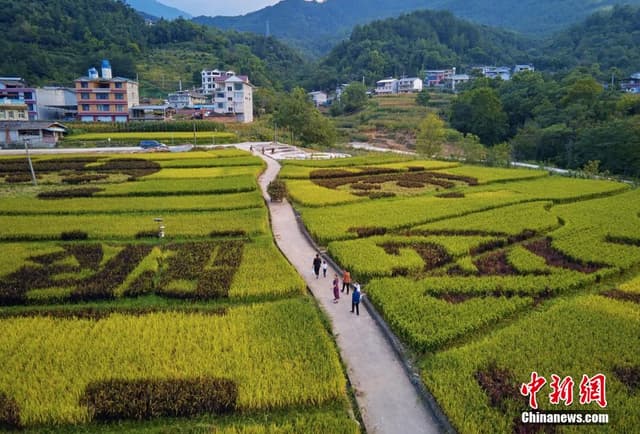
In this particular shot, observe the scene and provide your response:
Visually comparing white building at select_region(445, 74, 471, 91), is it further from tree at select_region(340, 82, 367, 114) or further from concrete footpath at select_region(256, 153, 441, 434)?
concrete footpath at select_region(256, 153, 441, 434)

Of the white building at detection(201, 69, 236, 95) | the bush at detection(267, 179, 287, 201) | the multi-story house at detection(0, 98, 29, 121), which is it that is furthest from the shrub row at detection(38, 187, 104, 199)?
the white building at detection(201, 69, 236, 95)

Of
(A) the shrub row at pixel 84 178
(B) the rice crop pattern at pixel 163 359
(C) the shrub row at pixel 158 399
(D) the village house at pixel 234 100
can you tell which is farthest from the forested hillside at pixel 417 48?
(C) the shrub row at pixel 158 399

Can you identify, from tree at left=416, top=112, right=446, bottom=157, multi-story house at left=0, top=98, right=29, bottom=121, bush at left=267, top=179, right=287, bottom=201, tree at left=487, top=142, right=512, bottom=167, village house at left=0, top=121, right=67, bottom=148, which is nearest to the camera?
bush at left=267, top=179, right=287, bottom=201

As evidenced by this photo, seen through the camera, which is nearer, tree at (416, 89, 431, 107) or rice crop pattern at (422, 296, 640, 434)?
rice crop pattern at (422, 296, 640, 434)

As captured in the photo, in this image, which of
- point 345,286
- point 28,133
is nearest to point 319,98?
point 28,133

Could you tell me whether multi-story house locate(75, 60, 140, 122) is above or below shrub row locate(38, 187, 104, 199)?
above

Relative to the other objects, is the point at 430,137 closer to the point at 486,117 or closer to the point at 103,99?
the point at 486,117
